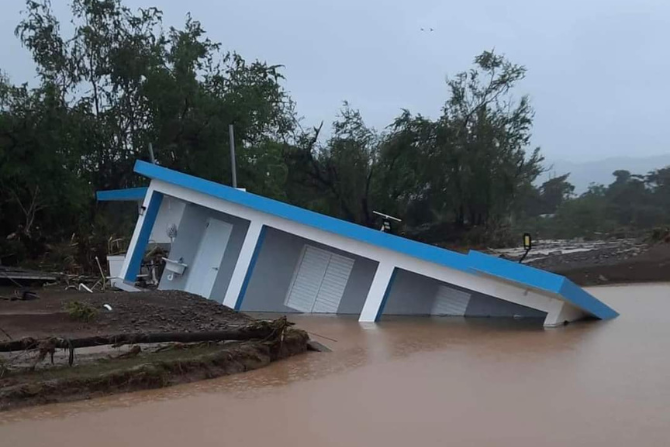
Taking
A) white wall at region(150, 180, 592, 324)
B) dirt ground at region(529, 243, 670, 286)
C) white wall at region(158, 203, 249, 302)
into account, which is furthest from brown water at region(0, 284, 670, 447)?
dirt ground at region(529, 243, 670, 286)

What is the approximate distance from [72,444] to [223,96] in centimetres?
2450

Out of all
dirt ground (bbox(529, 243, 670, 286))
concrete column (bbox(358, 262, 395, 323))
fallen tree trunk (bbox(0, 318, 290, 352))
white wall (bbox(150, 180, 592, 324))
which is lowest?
fallen tree trunk (bbox(0, 318, 290, 352))

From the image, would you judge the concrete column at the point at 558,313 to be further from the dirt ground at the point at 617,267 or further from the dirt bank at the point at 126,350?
the dirt ground at the point at 617,267

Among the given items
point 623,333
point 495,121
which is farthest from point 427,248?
point 495,121

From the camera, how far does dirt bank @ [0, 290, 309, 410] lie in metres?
7.39

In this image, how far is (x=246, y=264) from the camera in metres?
14.6

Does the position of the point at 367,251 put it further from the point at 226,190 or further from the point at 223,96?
the point at 223,96

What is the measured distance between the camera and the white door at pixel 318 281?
1484 cm

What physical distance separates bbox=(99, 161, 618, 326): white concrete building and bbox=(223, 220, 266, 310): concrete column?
0.02m

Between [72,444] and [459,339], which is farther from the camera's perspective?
[459,339]

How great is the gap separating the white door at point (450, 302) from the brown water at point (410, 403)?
355cm

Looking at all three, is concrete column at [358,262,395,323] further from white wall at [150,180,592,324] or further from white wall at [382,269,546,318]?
white wall at [382,269,546,318]

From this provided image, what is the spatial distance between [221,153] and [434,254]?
17.8 meters

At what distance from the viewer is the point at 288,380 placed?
8.27 meters
